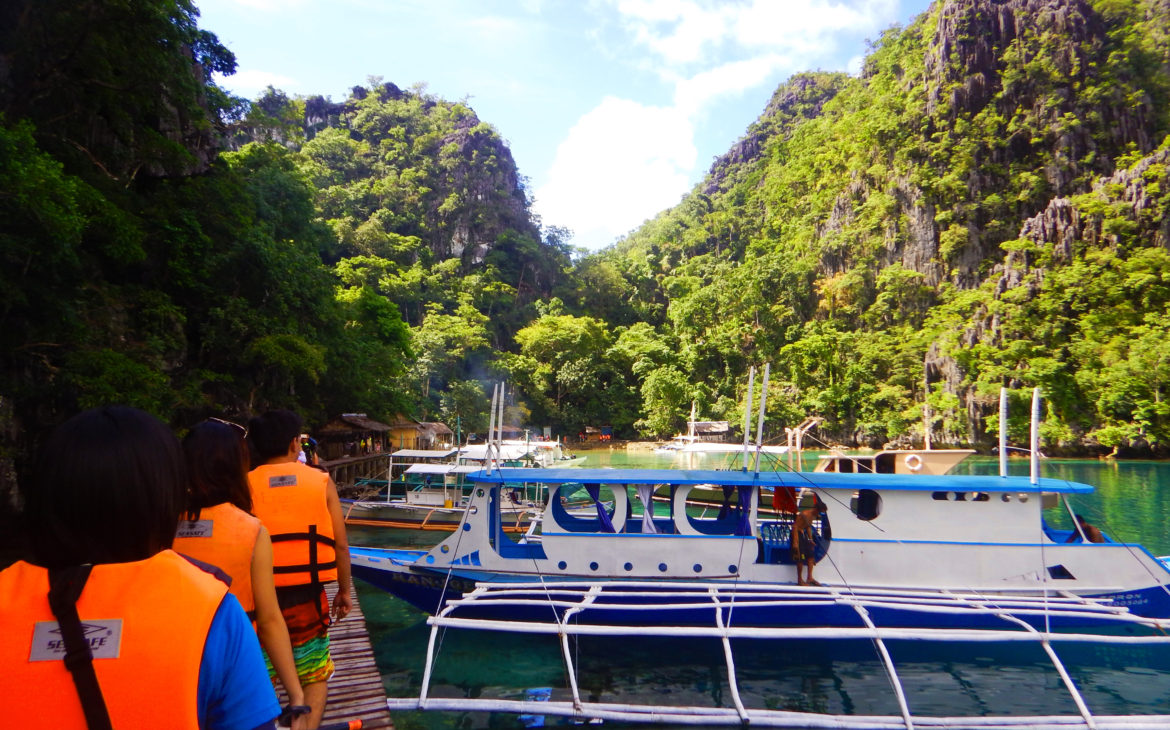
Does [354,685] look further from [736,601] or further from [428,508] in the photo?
[428,508]

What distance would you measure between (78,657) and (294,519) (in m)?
2.22

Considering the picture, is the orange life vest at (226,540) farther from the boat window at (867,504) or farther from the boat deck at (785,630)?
the boat window at (867,504)

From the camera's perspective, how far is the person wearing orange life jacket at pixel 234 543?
255cm

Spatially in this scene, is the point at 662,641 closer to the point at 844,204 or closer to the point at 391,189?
the point at 844,204

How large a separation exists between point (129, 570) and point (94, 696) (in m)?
0.24

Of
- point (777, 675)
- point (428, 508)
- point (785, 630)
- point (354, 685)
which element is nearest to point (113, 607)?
point (354, 685)

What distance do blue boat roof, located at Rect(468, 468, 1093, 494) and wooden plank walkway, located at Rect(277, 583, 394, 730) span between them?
288cm

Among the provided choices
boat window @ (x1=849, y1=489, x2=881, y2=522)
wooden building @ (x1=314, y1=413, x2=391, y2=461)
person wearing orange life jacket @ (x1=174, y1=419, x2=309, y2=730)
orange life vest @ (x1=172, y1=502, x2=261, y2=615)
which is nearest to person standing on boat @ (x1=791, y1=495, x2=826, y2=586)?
boat window @ (x1=849, y1=489, x2=881, y2=522)

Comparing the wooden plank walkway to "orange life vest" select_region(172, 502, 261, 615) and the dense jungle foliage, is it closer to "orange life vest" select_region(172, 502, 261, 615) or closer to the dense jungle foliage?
"orange life vest" select_region(172, 502, 261, 615)

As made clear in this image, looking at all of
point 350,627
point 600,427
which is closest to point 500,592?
point 350,627

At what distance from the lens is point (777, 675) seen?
28.1ft

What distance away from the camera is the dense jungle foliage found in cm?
1371

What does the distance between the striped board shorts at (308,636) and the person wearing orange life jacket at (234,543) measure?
0.72m

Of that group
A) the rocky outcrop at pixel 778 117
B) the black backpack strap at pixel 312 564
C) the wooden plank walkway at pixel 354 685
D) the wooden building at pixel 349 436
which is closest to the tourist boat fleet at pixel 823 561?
the wooden plank walkway at pixel 354 685
